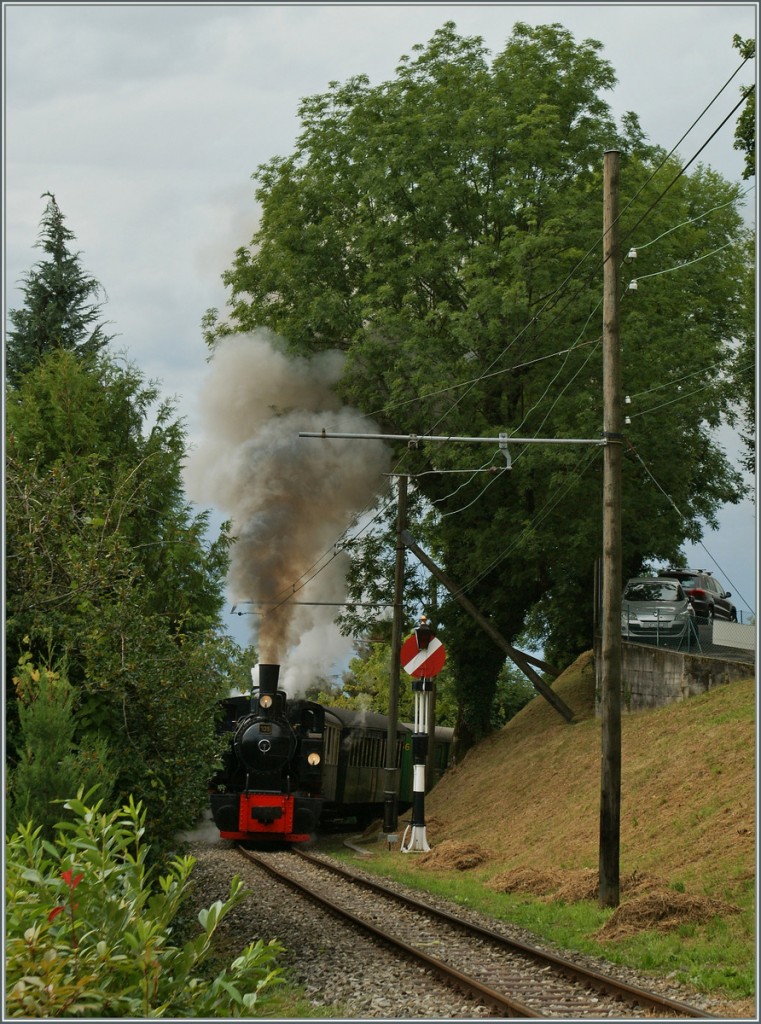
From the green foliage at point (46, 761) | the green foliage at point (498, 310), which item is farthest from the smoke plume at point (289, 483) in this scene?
the green foliage at point (46, 761)

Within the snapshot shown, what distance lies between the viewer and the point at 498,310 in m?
28.6

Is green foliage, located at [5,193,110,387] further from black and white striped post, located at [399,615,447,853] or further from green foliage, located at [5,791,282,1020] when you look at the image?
green foliage, located at [5,791,282,1020]

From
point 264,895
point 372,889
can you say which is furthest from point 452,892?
point 264,895

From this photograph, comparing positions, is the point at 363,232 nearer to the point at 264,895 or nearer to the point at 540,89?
the point at 540,89

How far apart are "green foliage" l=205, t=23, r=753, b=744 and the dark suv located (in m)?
2.28

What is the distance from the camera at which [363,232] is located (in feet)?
104

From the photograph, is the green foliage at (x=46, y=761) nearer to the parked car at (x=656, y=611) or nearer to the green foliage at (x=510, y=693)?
the parked car at (x=656, y=611)

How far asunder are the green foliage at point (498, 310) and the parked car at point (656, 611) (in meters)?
1.17

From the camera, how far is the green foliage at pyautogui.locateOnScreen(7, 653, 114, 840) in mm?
10156

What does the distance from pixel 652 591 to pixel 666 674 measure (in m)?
4.32

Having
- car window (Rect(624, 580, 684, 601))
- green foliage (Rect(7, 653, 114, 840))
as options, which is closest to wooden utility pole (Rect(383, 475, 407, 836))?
car window (Rect(624, 580, 684, 601))

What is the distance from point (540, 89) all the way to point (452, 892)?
70.2 ft

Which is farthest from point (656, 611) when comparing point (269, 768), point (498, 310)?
point (269, 768)

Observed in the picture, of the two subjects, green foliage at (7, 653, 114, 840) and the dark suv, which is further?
the dark suv
